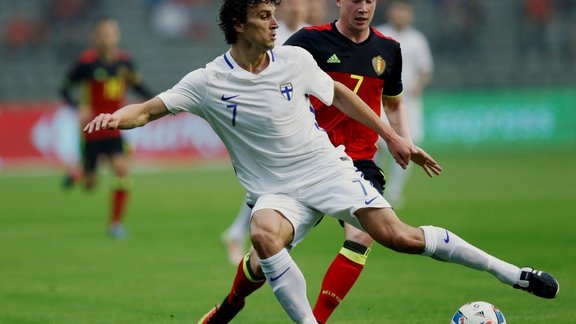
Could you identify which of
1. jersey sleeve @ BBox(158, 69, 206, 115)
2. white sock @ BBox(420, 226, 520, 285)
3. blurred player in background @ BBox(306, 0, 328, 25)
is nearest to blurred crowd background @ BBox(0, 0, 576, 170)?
blurred player in background @ BBox(306, 0, 328, 25)

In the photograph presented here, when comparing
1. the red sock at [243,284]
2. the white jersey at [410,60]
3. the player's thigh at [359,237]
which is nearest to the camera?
the red sock at [243,284]

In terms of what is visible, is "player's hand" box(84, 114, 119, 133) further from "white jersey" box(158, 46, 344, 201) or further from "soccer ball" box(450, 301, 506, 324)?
"soccer ball" box(450, 301, 506, 324)

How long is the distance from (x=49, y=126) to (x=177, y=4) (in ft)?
22.7

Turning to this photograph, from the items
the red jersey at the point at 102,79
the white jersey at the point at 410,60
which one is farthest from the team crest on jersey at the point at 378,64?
the white jersey at the point at 410,60

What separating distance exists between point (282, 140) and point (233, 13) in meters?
0.80

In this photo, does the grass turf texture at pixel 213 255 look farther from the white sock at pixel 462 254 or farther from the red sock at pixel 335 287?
the white sock at pixel 462 254

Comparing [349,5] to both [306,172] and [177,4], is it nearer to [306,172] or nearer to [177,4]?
[306,172]

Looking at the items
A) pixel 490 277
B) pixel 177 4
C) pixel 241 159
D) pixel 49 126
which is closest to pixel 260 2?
pixel 241 159

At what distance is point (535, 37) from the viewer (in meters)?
28.1

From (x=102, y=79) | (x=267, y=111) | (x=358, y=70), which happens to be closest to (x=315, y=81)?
(x=267, y=111)

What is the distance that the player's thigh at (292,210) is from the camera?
19.5 feet

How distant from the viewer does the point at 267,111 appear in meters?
5.99

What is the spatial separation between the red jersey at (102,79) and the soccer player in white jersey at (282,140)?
7916 mm

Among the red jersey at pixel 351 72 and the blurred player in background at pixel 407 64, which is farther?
the blurred player in background at pixel 407 64
